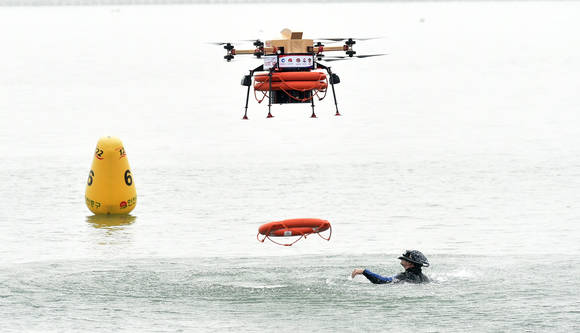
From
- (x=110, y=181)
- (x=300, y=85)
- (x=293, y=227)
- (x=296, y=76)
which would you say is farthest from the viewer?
(x=296, y=76)

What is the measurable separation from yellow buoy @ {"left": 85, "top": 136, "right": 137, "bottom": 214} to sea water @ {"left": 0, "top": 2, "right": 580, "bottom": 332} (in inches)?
22.9

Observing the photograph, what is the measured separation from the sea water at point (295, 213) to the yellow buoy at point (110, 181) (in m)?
0.58

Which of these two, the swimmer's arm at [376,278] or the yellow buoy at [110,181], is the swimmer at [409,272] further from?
the yellow buoy at [110,181]

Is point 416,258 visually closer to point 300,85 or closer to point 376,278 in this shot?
point 376,278

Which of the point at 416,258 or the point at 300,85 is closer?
the point at 416,258

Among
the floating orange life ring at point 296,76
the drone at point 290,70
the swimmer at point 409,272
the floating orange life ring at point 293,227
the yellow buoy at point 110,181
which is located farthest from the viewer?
the floating orange life ring at point 296,76

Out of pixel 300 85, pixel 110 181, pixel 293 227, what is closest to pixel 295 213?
pixel 300 85

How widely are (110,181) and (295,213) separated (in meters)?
5.77

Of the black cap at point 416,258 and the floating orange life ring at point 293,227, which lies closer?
the black cap at point 416,258

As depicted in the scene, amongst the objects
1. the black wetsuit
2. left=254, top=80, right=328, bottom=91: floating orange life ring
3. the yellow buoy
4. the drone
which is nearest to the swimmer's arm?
the black wetsuit

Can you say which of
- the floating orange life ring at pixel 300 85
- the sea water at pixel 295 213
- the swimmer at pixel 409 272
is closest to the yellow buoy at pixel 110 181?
the sea water at pixel 295 213

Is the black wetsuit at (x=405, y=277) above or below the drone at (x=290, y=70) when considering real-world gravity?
below

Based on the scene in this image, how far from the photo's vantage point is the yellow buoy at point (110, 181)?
1159 inches

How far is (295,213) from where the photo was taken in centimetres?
3259
